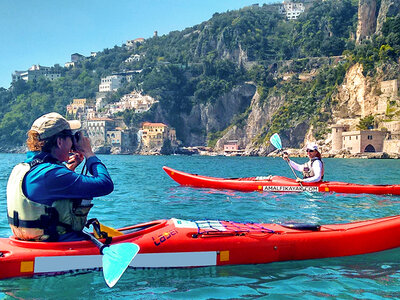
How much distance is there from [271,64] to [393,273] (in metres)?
113

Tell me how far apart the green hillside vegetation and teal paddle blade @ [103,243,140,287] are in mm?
78350

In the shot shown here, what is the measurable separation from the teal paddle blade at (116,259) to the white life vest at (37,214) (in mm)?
536

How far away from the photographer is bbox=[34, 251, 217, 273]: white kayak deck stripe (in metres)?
5.14

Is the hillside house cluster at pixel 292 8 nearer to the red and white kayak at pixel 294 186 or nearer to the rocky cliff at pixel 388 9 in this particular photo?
the rocky cliff at pixel 388 9

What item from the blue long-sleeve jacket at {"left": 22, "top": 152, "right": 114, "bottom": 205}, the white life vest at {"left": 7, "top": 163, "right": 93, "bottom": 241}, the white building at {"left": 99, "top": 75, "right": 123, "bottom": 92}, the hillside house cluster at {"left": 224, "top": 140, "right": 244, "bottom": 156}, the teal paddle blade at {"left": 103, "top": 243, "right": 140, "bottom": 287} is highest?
the white building at {"left": 99, "top": 75, "right": 123, "bottom": 92}

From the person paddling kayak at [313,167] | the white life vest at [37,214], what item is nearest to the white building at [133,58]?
the person paddling kayak at [313,167]

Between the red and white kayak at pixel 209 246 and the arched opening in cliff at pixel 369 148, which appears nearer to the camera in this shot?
the red and white kayak at pixel 209 246

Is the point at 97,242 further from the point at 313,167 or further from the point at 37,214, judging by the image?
the point at 313,167

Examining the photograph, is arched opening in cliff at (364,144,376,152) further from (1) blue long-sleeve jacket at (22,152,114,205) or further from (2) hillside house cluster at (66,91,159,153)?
(1) blue long-sleeve jacket at (22,152,114,205)

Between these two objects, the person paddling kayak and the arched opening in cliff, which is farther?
the arched opening in cliff

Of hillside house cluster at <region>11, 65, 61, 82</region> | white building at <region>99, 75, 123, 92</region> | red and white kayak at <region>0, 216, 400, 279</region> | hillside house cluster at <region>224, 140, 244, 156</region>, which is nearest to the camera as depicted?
red and white kayak at <region>0, 216, 400, 279</region>

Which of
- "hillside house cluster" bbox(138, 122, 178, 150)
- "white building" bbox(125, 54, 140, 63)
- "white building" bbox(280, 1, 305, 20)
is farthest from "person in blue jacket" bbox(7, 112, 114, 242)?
"white building" bbox(280, 1, 305, 20)

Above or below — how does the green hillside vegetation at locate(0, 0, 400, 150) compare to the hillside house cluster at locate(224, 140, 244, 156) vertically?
above

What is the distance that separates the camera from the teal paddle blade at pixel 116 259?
4523mm
